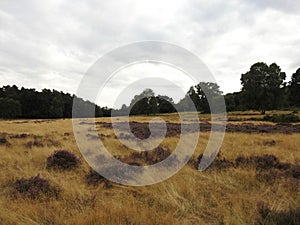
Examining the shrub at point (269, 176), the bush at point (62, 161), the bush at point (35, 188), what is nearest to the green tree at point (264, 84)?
the shrub at point (269, 176)

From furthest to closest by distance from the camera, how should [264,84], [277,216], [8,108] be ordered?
1. [8,108]
2. [264,84]
3. [277,216]

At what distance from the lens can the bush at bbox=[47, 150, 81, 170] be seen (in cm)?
811

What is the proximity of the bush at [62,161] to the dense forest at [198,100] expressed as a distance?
17.2 ft

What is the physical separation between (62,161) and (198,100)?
61.6 meters

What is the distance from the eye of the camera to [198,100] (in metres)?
67.7

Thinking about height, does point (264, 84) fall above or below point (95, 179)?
above

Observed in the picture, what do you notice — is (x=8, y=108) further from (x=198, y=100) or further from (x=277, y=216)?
(x=277, y=216)

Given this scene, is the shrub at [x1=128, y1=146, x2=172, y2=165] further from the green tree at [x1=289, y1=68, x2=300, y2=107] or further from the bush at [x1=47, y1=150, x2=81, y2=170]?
the green tree at [x1=289, y1=68, x2=300, y2=107]

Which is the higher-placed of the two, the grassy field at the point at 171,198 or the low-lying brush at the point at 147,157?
the low-lying brush at the point at 147,157

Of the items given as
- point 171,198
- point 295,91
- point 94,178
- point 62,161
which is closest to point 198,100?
point 295,91

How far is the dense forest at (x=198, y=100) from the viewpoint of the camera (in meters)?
46.6

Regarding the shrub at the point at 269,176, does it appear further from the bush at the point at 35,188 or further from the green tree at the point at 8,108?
the green tree at the point at 8,108

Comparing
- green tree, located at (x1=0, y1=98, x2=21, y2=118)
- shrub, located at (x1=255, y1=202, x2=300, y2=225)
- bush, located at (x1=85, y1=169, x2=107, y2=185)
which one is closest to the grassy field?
shrub, located at (x1=255, y1=202, x2=300, y2=225)

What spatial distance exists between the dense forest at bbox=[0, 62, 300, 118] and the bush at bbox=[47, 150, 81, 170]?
5.25 metres
